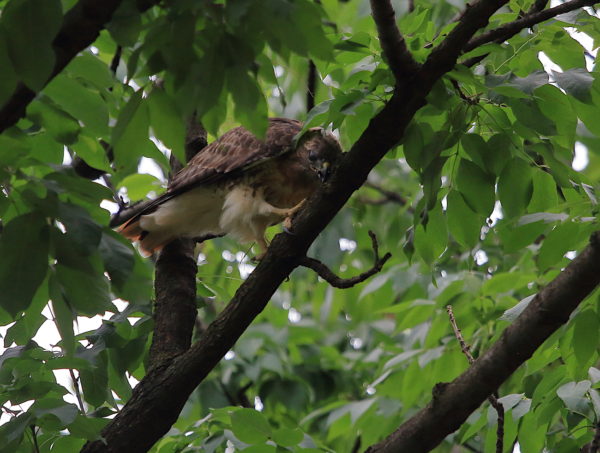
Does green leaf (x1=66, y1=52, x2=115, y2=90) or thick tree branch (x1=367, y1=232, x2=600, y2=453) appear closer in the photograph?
green leaf (x1=66, y1=52, x2=115, y2=90)

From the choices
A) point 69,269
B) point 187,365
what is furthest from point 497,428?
point 69,269

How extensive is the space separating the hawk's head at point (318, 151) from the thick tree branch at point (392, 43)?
6.64 ft

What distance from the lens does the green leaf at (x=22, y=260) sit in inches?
79.9

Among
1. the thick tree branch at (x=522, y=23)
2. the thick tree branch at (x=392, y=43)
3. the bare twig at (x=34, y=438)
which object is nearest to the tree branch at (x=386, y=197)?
the thick tree branch at (x=522, y=23)

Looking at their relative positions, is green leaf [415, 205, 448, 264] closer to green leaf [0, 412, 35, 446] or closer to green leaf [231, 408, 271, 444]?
green leaf [231, 408, 271, 444]

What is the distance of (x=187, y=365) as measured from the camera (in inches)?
123

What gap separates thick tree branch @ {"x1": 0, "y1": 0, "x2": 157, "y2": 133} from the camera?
2037 mm

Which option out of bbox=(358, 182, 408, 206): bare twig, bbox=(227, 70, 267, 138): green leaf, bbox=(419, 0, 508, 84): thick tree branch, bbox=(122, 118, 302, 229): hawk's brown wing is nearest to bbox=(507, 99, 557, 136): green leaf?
bbox=(419, 0, 508, 84): thick tree branch

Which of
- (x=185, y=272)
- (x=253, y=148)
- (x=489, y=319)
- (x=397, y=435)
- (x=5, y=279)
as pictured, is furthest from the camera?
(x=253, y=148)

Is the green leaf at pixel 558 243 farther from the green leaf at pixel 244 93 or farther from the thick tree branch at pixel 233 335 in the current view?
the green leaf at pixel 244 93

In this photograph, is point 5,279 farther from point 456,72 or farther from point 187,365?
point 456,72

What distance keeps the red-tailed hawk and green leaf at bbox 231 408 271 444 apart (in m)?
1.48

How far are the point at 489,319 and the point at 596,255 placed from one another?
5.23 feet

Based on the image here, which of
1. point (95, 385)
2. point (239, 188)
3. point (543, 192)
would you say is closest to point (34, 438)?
point (95, 385)
